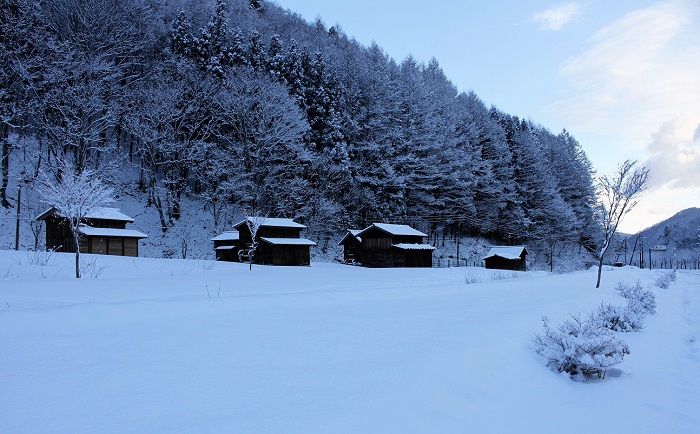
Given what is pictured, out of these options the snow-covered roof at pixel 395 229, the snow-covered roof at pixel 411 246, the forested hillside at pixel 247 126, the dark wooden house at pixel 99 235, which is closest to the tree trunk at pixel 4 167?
the forested hillside at pixel 247 126

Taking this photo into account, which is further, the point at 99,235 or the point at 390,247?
the point at 390,247

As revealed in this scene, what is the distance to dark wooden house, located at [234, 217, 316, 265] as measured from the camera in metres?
36.1

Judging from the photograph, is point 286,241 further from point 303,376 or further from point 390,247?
point 303,376

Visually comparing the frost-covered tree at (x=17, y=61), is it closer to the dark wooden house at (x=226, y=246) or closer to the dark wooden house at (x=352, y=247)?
the dark wooden house at (x=226, y=246)

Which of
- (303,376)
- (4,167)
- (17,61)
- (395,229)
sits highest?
(17,61)

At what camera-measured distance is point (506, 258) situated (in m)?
46.9

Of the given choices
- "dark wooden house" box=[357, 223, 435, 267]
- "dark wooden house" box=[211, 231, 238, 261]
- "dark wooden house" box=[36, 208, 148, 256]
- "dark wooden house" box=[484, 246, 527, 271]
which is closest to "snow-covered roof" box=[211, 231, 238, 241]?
"dark wooden house" box=[211, 231, 238, 261]

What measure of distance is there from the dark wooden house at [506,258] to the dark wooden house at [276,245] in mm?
23813

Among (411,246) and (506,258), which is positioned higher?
(411,246)

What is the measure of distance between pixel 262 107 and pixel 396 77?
71.2 ft

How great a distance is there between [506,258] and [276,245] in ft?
90.0

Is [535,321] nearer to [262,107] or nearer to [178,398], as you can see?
[178,398]

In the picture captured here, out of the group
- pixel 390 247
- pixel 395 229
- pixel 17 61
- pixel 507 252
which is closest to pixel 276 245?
pixel 390 247

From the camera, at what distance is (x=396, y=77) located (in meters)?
54.7
